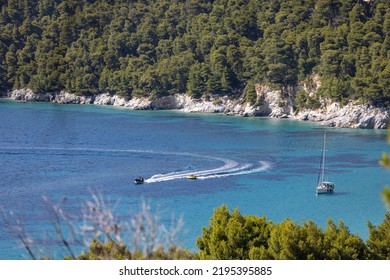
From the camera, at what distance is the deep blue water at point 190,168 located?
24.5m

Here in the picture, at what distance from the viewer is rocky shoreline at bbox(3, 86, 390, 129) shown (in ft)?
148

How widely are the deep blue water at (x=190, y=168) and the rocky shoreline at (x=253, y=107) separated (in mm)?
1570

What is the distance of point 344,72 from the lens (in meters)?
49.1

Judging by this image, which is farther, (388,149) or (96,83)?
(96,83)

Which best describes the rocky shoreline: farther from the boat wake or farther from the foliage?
the foliage

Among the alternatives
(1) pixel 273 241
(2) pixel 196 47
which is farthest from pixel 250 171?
(2) pixel 196 47

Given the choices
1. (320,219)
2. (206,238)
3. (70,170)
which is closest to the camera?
(206,238)

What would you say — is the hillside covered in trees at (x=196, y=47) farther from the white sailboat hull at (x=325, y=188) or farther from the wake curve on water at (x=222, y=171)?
the white sailboat hull at (x=325, y=188)

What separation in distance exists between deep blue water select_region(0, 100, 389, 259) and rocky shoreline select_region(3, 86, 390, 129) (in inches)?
61.8

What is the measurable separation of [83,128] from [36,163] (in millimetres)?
11777

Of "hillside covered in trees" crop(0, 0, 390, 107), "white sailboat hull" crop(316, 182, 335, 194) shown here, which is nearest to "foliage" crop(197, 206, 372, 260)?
"white sailboat hull" crop(316, 182, 335, 194)
